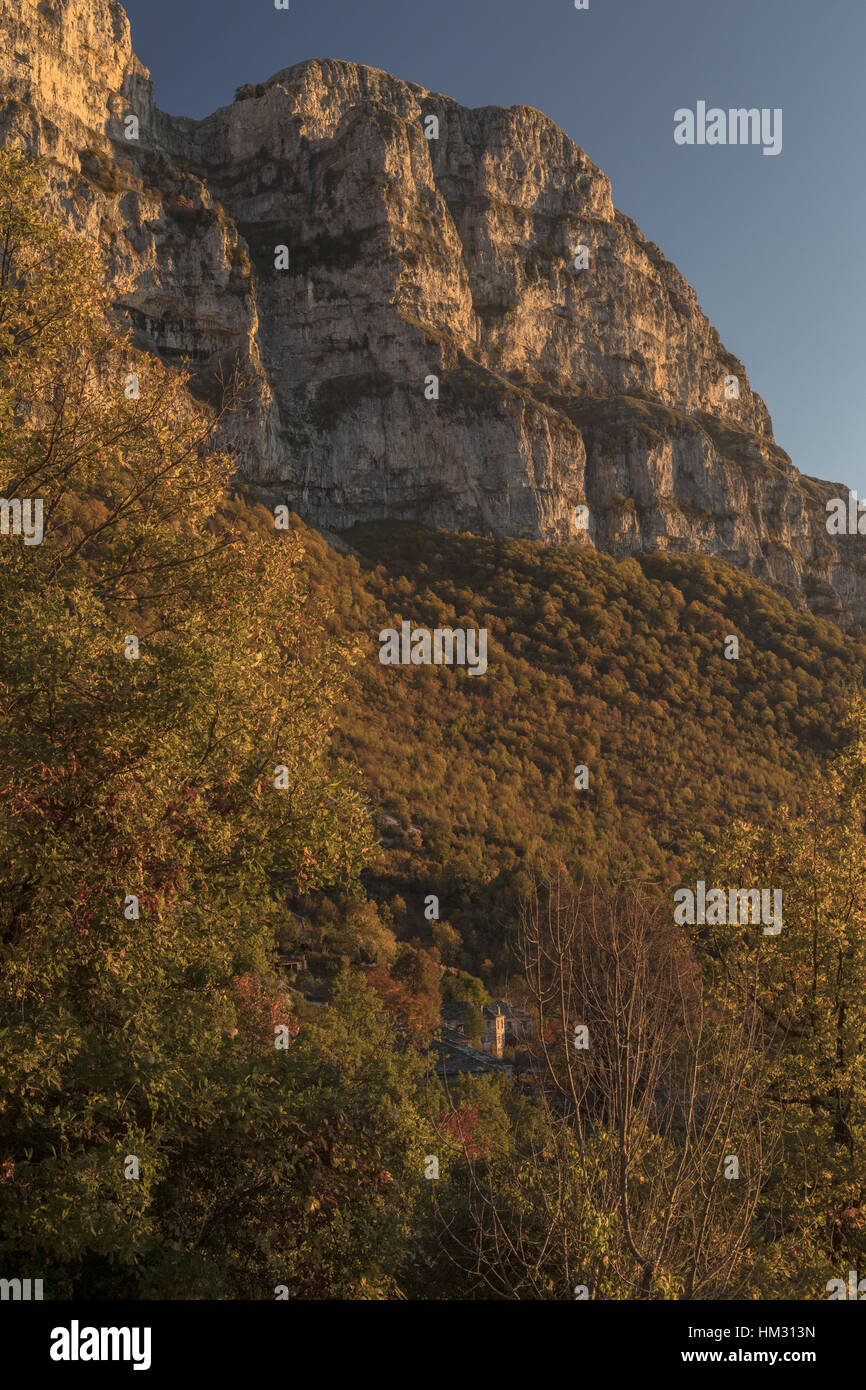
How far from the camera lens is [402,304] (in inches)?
4806

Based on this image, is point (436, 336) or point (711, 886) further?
point (436, 336)

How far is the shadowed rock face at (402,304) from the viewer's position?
109 metres

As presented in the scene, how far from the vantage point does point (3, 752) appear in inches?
358

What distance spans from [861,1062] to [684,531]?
Result: 4648 inches

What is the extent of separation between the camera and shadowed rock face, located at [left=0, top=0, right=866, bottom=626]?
109 m
